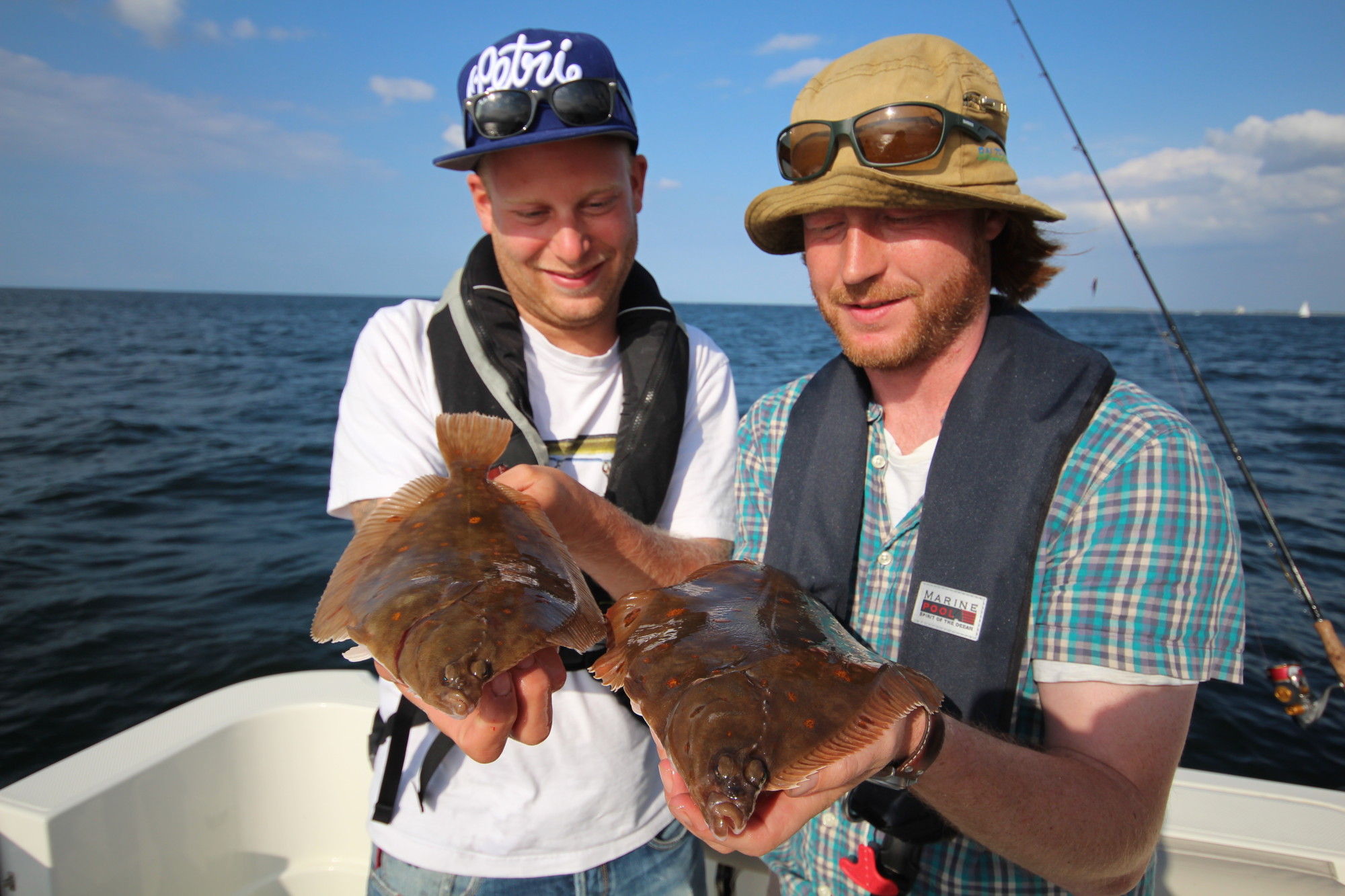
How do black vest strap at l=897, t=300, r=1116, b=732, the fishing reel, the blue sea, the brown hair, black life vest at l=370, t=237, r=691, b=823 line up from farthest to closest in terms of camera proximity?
the blue sea → the fishing reel → black life vest at l=370, t=237, r=691, b=823 → the brown hair → black vest strap at l=897, t=300, r=1116, b=732

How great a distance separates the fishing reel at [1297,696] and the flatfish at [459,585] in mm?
3764

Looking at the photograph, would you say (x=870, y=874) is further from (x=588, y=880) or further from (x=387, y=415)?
(x=387, y=415)

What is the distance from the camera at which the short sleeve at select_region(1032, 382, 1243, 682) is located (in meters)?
1.75

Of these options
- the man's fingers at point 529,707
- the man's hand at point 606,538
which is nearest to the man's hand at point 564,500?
the man's hand at point 606,538

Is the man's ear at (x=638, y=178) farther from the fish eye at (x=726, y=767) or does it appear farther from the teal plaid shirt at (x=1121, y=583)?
the fish eye at (x=726, y=767)

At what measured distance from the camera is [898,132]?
2121 millimetres

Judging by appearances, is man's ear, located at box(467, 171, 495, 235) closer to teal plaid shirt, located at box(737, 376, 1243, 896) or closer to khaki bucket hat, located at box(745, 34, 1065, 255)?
khaki bucket hat, located at box(745, 34, 1065, 255)

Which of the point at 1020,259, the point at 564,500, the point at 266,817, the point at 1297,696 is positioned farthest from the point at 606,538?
the point at 1297,696

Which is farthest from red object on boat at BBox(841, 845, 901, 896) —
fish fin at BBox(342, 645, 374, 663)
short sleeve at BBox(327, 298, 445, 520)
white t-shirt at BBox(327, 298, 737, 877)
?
short sleeve at BBox(327, 298, 445, 520)

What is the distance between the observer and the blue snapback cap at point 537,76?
2.42m

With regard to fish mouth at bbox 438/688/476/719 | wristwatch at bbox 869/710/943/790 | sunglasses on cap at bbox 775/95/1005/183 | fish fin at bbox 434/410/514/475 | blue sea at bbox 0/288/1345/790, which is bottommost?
blue sea at bbox 0/288/1345/790

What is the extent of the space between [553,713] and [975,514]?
1486 millimetres

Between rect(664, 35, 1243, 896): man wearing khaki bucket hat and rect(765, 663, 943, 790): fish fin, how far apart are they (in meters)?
0.03

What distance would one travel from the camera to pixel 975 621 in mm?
1950
